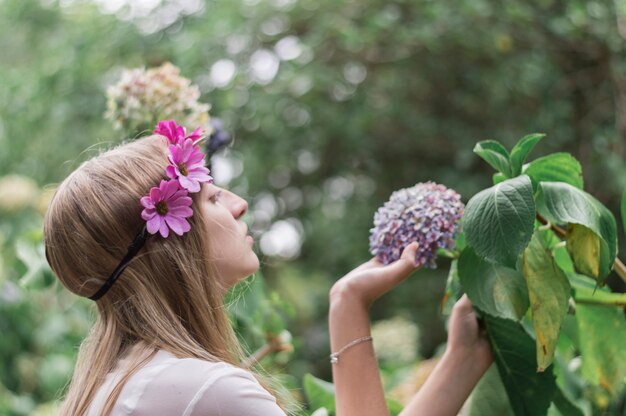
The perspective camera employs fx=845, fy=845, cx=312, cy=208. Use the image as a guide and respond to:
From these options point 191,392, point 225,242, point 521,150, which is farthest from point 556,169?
point 191,392

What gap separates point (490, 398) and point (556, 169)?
17.3 inches

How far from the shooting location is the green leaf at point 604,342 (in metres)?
1.50

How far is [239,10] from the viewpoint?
159 inches

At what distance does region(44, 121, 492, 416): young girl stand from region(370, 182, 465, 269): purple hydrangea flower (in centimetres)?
3

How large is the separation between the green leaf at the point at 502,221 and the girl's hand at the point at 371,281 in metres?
0.13

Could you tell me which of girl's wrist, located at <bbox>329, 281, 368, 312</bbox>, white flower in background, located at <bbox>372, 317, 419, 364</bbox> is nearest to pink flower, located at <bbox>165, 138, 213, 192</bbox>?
girl's wrist, located at <bbox>329, 281, 368, 312</bbox>

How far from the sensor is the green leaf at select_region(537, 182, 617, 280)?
4.02ft

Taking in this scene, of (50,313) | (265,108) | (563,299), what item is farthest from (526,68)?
(563,299)

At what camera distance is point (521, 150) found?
126 centimetres

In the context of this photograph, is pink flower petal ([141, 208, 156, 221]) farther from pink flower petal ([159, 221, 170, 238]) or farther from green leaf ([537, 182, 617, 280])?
green leaf ([537, 182, 617, 280])

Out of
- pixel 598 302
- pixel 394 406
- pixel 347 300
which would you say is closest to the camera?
pixel 347 300

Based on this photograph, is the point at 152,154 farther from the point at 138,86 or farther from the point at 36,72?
the point at 36,72

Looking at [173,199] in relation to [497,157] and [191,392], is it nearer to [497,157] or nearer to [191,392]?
[191,392]

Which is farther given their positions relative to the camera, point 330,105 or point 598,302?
point 330,105
